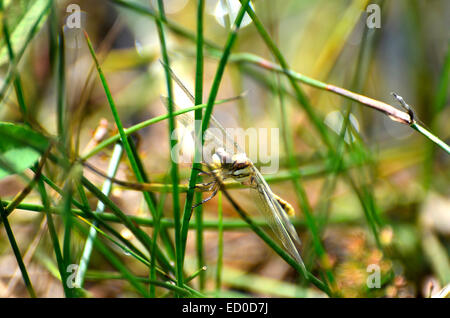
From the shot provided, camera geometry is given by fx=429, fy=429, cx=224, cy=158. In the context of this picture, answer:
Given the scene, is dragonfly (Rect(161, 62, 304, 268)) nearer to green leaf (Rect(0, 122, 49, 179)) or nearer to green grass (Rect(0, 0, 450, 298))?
green grass (Rect(0, 0, 450, 298))

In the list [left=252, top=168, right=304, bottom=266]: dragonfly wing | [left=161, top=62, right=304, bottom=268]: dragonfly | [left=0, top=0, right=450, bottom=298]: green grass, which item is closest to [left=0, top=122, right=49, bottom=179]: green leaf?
[left=0, top=0, right=450, bottom=298]: green grass

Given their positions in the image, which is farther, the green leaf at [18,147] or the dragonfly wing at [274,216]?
the dragonfly wing at [274,216]

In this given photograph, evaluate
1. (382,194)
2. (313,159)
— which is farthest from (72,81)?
(382,194)

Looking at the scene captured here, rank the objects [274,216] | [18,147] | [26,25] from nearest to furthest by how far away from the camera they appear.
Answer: [18,147], [274,216], [26,25]

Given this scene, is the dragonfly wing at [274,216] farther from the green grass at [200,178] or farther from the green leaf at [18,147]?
the green leaf at [18,147]

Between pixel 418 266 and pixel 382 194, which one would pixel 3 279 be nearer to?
pixel 418 266

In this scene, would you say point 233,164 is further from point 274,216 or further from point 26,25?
point 26,25

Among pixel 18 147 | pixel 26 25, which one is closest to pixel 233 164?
pixel 18 147

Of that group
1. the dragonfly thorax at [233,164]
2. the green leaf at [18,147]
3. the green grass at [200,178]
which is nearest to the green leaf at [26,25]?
the green grass at [200,178]
